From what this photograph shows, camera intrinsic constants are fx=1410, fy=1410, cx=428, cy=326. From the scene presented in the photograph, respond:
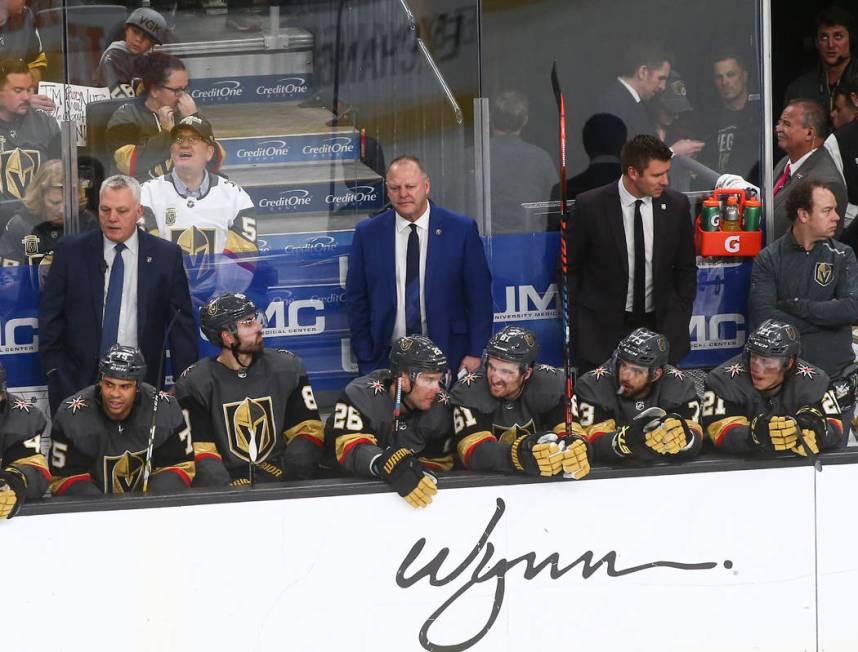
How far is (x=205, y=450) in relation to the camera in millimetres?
5512

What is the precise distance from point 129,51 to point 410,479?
2948mm

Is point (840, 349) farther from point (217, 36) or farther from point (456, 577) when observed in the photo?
point (217, 36)

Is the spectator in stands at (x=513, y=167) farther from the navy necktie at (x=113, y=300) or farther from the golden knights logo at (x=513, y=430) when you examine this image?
the navy necktie at (x=113, y=300)

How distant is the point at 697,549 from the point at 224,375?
2.01 metres

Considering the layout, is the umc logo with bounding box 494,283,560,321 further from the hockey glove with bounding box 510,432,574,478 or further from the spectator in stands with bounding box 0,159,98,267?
the hockey glove with bounding box 510,432,574,478

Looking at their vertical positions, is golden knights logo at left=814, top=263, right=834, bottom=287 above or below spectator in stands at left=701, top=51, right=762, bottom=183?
below

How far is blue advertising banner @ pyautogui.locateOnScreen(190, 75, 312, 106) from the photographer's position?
6.78 m

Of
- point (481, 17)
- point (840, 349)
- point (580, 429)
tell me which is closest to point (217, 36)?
point (481, 17)

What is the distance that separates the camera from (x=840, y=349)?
6.46 m

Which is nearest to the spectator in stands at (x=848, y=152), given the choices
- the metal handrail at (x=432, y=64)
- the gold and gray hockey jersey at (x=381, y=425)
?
the metal handrail at (x=432, y=64)

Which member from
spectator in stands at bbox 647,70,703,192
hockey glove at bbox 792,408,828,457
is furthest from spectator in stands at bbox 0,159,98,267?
hockey glove at bbox 792,408,828,457

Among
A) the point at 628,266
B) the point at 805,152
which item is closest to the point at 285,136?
the point at 628,266

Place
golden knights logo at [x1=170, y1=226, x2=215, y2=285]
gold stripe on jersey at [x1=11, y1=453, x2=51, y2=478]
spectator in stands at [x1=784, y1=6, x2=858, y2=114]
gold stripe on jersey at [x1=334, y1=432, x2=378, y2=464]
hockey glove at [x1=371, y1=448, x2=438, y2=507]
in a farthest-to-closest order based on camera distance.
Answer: spectator in stands at [x1=784, y1=6, x2=858, y2=114]
golden knights logo at [x1=170, y1=226, x2=215, y2=285]
gold stripe on jersey at [x1=334, y1=432, x2=378, y2=464]
gold stripe on jersey at [x1=11, y1=453, x2=51, y2=478]
hockey glove at [x1=371, y1=448, x2=438, y2=507]

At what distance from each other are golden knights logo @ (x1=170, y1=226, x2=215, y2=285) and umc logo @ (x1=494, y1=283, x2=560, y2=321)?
55.9 inches
